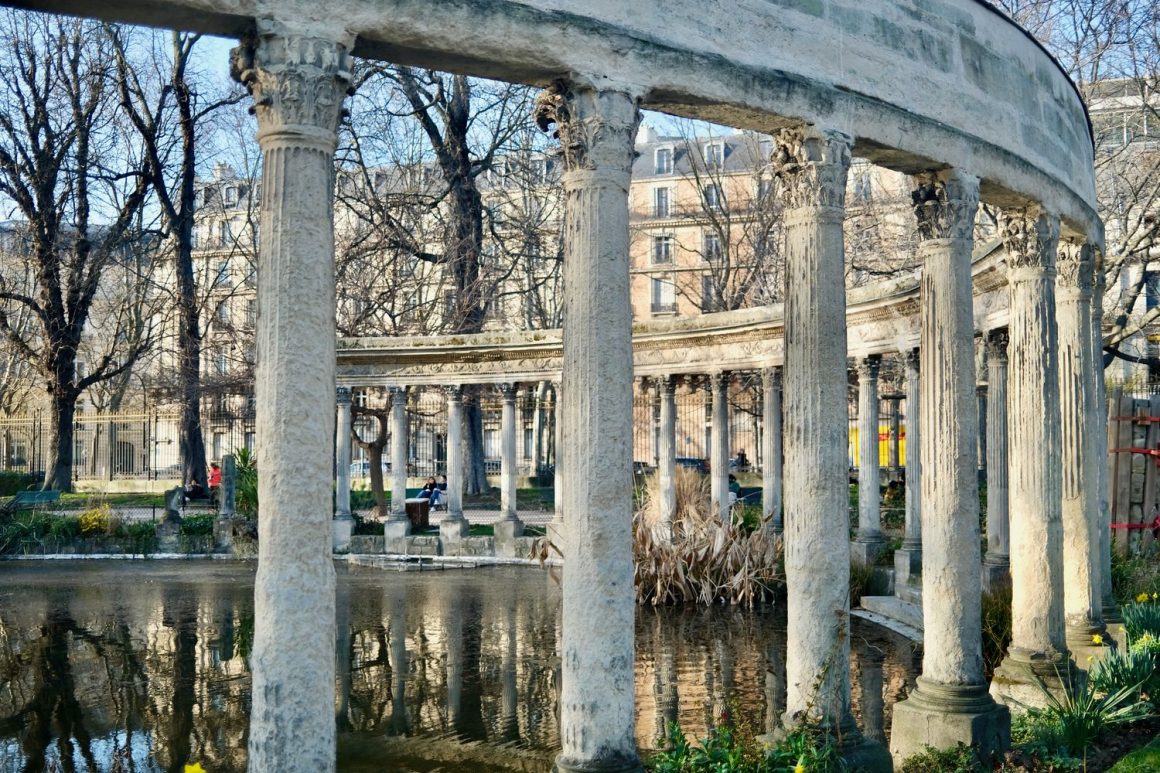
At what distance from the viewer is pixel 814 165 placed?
9938mm

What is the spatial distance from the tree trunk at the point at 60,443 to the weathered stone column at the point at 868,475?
84.7 ft

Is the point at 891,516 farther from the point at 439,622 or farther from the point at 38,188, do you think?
the point at 38,188

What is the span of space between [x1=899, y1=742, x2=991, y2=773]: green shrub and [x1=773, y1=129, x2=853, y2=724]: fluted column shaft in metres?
1.12

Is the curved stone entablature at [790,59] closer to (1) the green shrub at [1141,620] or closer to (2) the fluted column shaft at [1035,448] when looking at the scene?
(2) the fluted column shaft at [1035,448]

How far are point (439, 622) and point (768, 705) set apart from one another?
7.19m

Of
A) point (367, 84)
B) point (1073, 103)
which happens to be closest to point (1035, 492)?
point (1073, 103)

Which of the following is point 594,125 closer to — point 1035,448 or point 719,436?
point 1035,448

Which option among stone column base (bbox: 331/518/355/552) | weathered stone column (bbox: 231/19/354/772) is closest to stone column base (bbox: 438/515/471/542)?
stone column base (bbox: 331/518/355/552)

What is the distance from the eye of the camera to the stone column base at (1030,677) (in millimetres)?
12000

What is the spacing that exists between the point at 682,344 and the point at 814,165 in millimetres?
16064

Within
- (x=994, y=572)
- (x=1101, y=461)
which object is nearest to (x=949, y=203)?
(x=1101, y=461)

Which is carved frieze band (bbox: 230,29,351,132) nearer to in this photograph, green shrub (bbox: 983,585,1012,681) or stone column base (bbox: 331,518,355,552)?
green shrub (bbox: 983,585,1012,681)

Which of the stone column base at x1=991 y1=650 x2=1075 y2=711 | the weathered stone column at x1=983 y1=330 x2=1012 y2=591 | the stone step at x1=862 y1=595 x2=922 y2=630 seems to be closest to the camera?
the stone column base at x1=991 y1=650 x2=1075 y2=711

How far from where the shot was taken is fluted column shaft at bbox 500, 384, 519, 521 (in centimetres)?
2850
